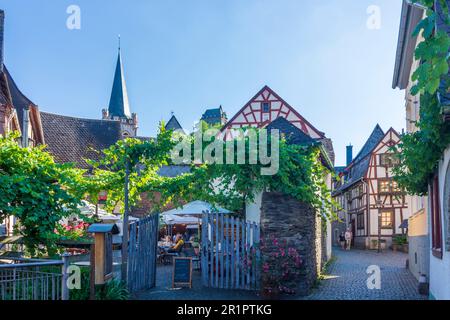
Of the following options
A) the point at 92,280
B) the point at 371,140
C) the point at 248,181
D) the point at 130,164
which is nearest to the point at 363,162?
the point at 371,140

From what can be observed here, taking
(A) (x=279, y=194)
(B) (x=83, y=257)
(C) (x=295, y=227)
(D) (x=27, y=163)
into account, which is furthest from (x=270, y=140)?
(B) (x=83, y=257)

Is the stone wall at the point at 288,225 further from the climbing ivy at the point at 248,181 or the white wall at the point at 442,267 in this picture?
the white wall at the point at 442,267

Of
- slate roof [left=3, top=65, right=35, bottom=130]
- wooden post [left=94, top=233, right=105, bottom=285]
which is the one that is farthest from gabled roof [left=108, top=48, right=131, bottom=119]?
wooden post [left=94, top=233, right=105, bottom=285]

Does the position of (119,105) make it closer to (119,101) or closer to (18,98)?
(119,101)

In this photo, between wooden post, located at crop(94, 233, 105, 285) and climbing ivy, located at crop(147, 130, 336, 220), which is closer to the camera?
wooden post, located at crop(94, 233, 105, 285)

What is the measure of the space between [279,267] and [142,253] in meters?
2.80

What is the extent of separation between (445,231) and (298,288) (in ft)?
10.9

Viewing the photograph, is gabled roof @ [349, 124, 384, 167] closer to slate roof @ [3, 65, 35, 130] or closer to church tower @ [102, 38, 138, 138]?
slate roof @ [3, 65, 35, 130]

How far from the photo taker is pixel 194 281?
12.6 m

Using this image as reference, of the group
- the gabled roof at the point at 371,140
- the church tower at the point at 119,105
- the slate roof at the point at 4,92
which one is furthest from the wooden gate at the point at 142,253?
the church tower at the point at 119,105

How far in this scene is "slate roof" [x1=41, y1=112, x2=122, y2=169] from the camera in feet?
107

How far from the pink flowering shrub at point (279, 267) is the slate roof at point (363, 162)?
2564cm

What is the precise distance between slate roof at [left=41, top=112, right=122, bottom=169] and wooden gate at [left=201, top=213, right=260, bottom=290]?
2221 centimetres
